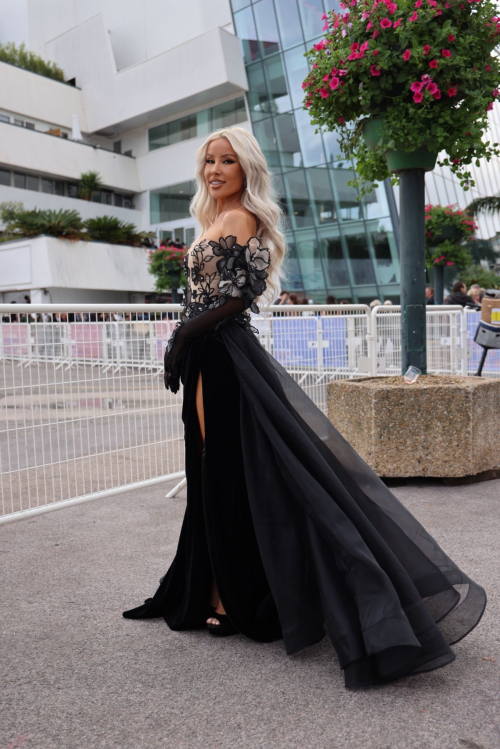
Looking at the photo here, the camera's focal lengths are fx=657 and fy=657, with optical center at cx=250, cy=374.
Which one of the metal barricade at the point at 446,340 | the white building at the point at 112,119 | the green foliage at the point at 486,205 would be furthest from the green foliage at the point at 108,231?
the metal barricade at the point at 446,340

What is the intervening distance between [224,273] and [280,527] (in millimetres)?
1006

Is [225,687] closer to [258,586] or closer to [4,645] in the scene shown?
[258,586]

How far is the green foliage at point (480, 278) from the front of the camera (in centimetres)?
2470

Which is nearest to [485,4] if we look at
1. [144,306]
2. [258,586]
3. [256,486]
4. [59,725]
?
[144,306]

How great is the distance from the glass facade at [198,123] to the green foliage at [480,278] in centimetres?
1209

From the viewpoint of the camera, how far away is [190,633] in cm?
273

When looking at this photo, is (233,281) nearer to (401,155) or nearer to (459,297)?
(401,155)

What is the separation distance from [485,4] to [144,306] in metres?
3.10

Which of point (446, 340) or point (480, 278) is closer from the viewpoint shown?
point (446, 340)

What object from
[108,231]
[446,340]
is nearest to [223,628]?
[446,340]

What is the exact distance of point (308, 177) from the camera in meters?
26.1

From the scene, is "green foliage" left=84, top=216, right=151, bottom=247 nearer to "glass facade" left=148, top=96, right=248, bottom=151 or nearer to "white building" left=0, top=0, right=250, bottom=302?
"white building" left=0, top=0, right=250, bottom=302

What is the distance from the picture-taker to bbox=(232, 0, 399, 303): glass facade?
2458cm

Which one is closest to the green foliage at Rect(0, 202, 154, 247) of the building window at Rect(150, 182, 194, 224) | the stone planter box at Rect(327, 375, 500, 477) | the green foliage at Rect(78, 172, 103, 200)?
the green foliage at Rect(78, 172, 103, 200)
